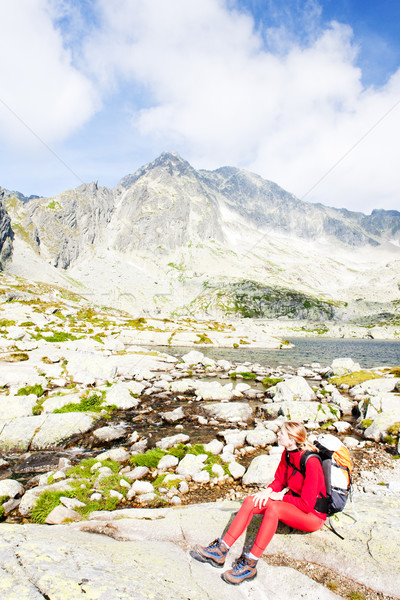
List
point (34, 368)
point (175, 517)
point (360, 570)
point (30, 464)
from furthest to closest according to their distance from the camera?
point (34, 368) → point (30, 464) → point (175, 517) → point (360, 570)

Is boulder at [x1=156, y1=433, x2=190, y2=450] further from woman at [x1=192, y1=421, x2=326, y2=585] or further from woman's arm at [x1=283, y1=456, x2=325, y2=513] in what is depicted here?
woman's arm at [x1=283, y1=456, x2=325, y2=513]

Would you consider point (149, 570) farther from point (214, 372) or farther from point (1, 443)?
point (214, 372)

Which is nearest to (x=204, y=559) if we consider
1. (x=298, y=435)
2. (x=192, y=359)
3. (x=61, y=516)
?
(x=298, y=435)

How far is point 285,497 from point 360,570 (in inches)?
74.1

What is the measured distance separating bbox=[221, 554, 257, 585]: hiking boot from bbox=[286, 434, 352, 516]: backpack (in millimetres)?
1961

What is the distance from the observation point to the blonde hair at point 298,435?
7422mm

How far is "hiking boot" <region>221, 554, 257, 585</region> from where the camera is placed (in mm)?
6090

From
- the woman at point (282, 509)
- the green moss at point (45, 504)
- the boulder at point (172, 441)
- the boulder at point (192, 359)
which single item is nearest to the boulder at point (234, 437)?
the boulder at point (172, 441)

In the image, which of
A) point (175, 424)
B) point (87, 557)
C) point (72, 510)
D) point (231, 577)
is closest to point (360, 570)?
point (231, 577)

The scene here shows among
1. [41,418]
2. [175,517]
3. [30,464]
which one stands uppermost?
[175,517]

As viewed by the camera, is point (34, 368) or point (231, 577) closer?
point (231, 577)

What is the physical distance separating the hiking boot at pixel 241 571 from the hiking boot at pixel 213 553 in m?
0.29

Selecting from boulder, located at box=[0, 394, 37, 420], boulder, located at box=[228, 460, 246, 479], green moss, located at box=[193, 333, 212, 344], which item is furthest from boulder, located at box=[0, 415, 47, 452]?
green moss, located at box=[193, 333, 212, 344]

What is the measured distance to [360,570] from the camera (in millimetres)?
6281
